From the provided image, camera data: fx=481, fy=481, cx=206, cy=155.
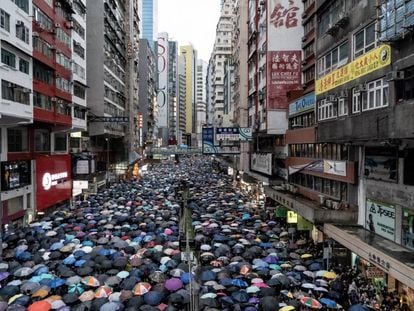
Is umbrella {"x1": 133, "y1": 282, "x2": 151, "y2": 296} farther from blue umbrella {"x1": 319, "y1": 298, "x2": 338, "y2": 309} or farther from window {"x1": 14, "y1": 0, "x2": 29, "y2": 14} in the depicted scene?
window {"x1": 14, "y1": 0, "x2": 29, "y2": 14}

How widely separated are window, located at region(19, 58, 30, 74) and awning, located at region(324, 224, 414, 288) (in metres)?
21.4

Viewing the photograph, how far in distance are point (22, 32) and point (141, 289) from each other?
2025 cm

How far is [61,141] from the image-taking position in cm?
4338

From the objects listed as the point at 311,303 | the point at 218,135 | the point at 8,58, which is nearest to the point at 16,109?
the point at 8,58

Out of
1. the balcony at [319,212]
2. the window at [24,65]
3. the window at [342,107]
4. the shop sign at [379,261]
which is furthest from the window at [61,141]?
the shop sign at [379,261]

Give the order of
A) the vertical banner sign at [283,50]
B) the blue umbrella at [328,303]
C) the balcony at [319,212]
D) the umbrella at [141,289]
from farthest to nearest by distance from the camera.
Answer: the vertical banner sign at [283,50], the balcony at [319,212], the umbrella at [141,289], the blue umbrella at [328,303]

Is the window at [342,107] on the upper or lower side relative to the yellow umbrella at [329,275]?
upper

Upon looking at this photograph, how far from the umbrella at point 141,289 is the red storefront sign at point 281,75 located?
23751 millimetres

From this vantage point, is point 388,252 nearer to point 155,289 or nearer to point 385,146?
point 385,146

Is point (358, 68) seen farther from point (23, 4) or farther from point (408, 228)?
point (23, 4)

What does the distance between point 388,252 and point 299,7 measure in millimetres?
24984

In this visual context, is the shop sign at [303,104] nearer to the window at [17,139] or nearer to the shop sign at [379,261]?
the shop sign at [379,261]

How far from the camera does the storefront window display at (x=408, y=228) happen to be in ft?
55.2

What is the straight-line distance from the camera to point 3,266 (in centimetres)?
2059
